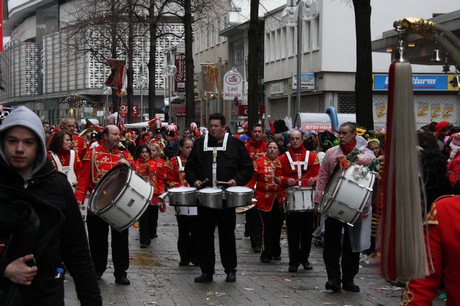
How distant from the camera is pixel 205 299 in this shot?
1021 centimetres

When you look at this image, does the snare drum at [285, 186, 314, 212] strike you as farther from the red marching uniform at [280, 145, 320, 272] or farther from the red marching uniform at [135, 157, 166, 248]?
the red marching uniform at [135, 157, 166, 248]

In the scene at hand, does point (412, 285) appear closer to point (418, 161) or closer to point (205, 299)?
point (418, 161)

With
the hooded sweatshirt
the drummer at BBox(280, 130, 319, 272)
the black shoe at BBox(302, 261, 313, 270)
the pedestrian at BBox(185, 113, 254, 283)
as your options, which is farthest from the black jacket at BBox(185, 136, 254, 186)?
the hooded sweatshirt

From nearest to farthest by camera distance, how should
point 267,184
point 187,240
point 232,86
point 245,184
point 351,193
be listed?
1. point 351,193
2. point 245,184
3. point 187,240
4. point 267,184
5. point 232,86

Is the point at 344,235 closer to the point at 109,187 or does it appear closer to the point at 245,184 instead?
the point at 245,184

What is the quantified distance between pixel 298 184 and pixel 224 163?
1.42 metres

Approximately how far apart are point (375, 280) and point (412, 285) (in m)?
7.94

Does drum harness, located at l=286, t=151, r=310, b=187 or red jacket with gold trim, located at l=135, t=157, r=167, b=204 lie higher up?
drum harness, located at l=286, t=151, r=310, b=187

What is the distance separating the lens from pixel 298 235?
12453 mm

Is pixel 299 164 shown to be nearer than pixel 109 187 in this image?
No

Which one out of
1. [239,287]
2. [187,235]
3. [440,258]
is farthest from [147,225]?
[440,258]

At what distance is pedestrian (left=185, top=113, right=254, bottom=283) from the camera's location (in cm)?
1144

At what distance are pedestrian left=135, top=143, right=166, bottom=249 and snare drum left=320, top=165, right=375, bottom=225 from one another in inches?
198

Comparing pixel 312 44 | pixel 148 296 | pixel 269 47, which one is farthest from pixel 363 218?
pixel 269 47
